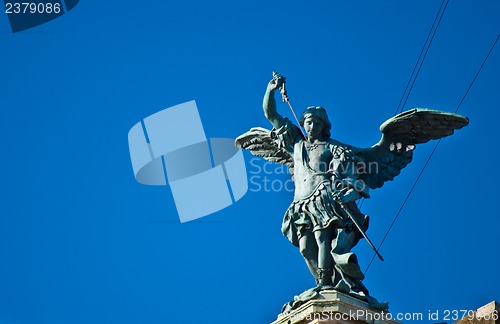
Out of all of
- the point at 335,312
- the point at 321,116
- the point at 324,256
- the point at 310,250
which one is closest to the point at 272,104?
the point at 321,116

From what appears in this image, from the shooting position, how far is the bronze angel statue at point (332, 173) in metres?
19.1

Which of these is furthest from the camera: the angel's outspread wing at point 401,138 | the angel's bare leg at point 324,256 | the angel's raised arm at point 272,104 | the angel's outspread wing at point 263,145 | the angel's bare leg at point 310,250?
the angel's outspread wing at point 263,145

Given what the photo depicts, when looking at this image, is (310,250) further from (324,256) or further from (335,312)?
(335,312)

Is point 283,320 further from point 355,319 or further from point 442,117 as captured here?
point 442,117

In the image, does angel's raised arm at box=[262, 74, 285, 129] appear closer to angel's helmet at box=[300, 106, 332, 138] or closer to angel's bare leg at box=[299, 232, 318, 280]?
angel's helmet at box=[300, 106, 332, 138]

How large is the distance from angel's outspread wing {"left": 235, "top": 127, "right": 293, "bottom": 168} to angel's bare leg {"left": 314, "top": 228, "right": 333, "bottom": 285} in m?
1.83

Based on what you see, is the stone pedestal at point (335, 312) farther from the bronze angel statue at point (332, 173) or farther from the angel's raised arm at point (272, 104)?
the angel's raised arm at point (272, 104)

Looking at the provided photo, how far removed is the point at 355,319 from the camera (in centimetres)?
1805

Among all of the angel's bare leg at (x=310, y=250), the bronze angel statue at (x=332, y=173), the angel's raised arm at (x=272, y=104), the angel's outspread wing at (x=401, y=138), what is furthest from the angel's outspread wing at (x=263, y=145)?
Result: the angel's bare leg at (x=310, y=250)

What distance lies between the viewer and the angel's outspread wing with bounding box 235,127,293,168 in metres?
21.0

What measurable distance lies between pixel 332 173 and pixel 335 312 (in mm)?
2612

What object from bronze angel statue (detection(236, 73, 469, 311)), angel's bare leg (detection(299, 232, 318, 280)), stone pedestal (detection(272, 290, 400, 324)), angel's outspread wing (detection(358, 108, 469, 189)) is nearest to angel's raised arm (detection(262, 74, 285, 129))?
bronze angel statue (detection(236, 73, 469, 311))

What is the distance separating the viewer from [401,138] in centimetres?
2058

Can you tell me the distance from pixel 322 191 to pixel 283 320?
2.14m
